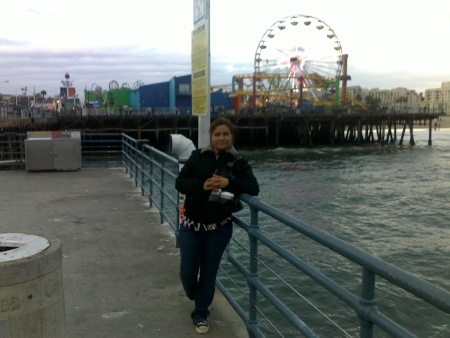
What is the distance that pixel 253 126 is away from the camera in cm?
4784

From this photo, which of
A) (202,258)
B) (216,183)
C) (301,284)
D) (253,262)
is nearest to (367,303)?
(253,262)

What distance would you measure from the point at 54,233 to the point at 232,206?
3614 millimetres

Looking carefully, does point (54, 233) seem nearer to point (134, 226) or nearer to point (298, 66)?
point (134, 226)

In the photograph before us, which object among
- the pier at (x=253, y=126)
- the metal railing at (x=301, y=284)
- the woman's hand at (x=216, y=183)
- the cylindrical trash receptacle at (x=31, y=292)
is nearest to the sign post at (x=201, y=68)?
the metal railing at (x=301, y=284)

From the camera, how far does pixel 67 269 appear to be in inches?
183

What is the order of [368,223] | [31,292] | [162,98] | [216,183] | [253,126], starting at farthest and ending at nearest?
[162,98] < [253,126] < [368,223] < [216,183] < [31,292]

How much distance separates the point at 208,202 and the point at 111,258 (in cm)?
229

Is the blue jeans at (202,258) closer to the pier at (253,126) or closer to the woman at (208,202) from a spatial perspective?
the woman at (208,202)

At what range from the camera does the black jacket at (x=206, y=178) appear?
3.11m

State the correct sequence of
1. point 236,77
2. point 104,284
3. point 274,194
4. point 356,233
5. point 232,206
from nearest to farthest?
point 232,206 → point 104,284 → point 356,233 → point 274,194 → point 236,77

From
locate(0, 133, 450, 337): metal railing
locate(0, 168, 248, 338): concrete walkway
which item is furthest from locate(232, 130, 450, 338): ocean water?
locate(0, 168, 248, 338): concrete walkway

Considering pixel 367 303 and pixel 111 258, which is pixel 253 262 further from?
pixel 111 258

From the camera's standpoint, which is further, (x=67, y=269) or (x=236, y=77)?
(x=236, y=77)

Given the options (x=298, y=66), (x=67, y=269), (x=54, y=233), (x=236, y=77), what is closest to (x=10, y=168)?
(x=54, y=233)
